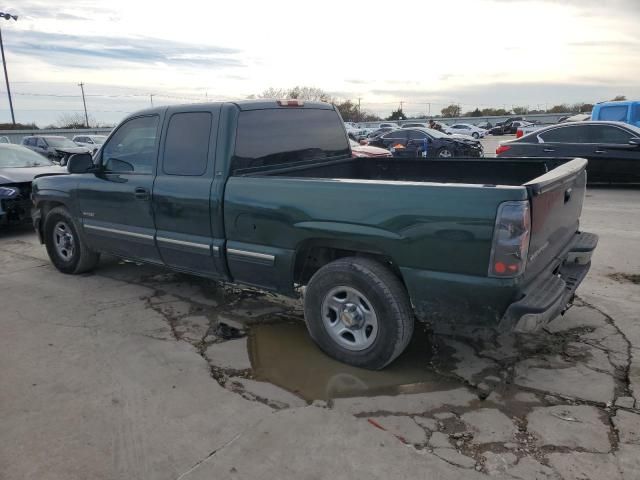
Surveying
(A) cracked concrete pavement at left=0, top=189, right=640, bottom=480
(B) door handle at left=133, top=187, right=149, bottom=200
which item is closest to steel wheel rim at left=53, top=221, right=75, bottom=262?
(A) cracked concrete pavement at left=0, top=189, right=640, bottom=480

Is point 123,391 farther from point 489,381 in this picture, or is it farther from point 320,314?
point 489,381

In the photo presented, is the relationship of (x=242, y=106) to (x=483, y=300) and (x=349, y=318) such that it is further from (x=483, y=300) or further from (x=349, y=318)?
(x=483, y=300)

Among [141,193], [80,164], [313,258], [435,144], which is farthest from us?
[435,144]

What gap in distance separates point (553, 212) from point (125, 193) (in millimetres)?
3793

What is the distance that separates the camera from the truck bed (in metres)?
4.53

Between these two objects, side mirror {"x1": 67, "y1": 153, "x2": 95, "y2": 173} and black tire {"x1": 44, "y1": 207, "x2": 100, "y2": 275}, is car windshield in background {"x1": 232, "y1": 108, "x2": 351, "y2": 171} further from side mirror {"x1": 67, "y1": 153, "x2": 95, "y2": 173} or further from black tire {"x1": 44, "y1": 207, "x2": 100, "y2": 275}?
black tire {"x1": 44, "y1": 207, "x2": 100, "y2": 275}

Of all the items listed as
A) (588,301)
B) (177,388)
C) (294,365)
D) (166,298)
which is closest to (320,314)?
(294,365)

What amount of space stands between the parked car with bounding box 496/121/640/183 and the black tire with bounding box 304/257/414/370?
902 centimetres

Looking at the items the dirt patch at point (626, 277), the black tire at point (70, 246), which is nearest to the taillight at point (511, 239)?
the dirt patch at point (626, 277)

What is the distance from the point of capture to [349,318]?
357 centimetres

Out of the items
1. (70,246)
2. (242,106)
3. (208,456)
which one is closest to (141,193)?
(242,106)

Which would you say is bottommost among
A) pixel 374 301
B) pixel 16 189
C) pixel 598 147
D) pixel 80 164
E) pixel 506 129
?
pixel 506 129

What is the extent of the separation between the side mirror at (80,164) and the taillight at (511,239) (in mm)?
4214

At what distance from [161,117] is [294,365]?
2.61 meters
